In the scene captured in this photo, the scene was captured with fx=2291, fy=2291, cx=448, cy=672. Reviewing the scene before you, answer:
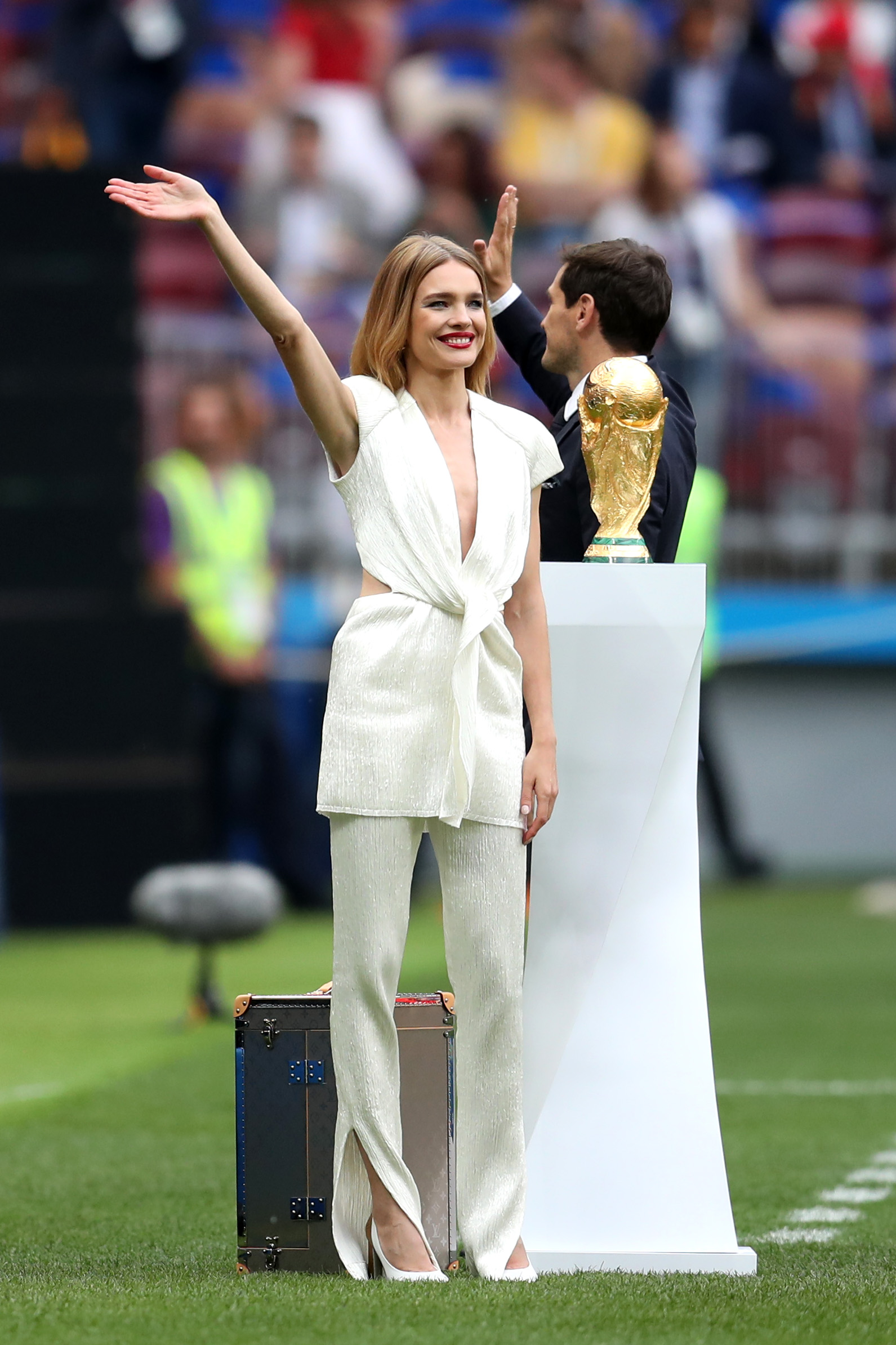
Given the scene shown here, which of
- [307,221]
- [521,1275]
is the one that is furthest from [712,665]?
[521,1275]

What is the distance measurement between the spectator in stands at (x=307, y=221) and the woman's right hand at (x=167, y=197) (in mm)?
11105

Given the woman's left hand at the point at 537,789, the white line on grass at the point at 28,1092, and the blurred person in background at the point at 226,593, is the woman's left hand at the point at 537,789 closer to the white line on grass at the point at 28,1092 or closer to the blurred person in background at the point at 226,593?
the white line on grass at the point at 28,1092

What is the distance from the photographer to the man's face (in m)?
4.59

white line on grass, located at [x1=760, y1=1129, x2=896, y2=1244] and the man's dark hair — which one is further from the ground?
the man's dark hair

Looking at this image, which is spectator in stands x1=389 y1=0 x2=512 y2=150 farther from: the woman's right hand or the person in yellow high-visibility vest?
the woman's right hand

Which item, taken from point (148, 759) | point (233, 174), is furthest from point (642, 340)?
point (233, 174)

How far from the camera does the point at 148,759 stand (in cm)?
1184

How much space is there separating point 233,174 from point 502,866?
41.0 feet

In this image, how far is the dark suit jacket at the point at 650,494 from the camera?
4613 mm

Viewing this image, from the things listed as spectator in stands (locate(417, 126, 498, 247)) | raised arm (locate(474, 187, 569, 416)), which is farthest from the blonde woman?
spectator in stands (locate(417, 126, 498, 247))

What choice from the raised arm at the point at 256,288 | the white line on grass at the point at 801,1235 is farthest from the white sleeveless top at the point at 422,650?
the white line on grass at the point at 801,1235

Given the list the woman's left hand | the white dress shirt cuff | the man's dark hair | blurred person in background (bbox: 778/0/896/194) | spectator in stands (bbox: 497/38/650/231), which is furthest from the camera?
blurred person in background (bbox: 778/0/896/194)

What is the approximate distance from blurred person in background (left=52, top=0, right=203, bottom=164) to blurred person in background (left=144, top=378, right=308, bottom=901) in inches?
144

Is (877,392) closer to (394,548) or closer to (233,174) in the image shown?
(233,174)
